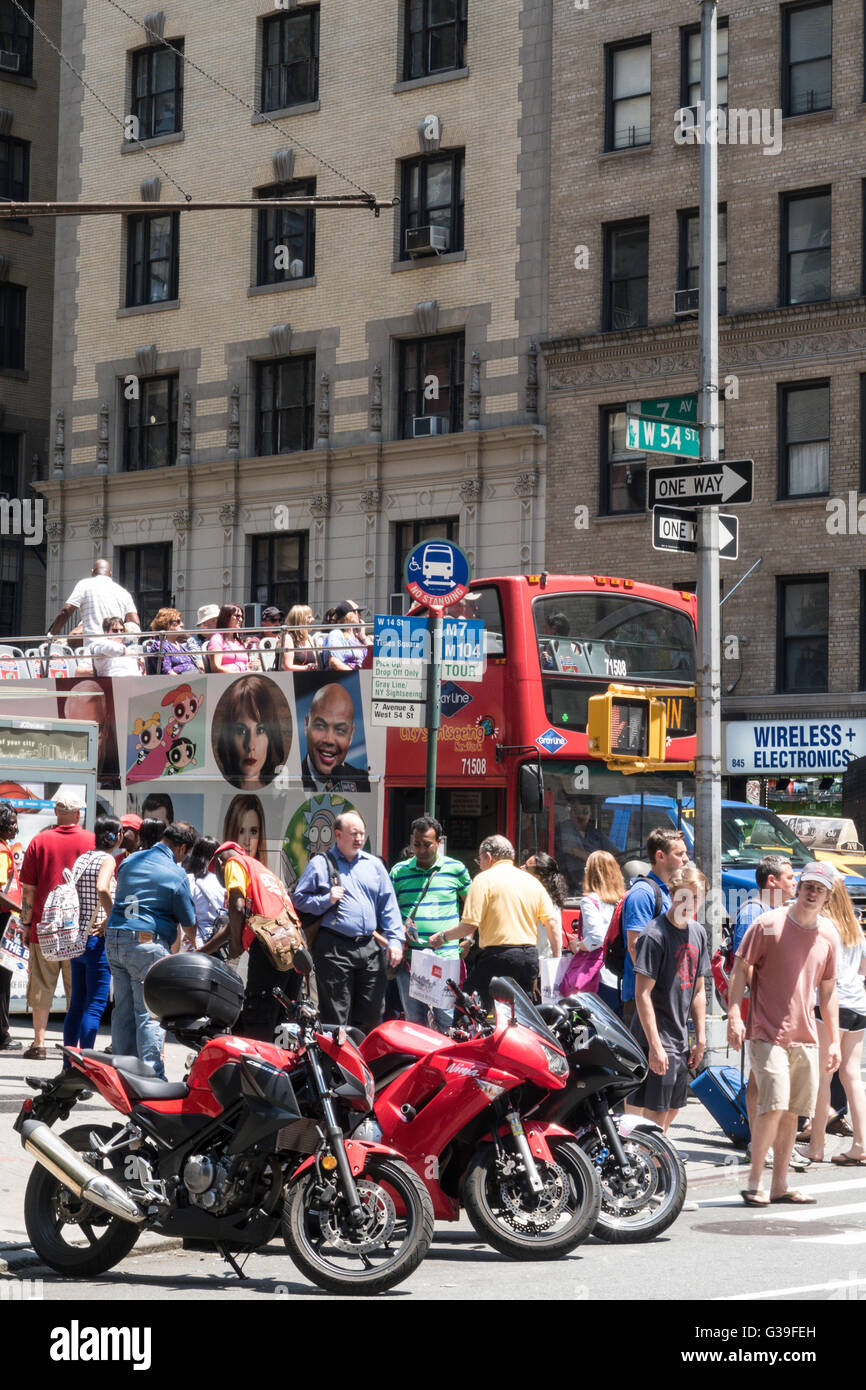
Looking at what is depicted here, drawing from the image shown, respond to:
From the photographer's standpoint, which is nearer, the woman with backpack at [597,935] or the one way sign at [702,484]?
the woman with backpack at [597,935]

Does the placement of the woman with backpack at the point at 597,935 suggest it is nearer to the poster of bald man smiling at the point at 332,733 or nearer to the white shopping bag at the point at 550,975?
the white shopping bag at the point at 550,975

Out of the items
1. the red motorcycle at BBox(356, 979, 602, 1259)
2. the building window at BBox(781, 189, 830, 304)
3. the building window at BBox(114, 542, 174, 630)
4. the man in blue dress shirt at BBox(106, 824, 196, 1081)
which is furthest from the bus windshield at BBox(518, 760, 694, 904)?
the building window at BBox(114, 542, 174, 630)

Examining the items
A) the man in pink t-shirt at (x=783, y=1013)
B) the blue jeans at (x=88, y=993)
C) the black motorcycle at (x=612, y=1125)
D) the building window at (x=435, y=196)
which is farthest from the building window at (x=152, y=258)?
the black motorcycle at (x=612, y=1125)

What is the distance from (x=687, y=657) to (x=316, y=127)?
2148cm

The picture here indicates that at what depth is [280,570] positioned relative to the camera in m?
37.0

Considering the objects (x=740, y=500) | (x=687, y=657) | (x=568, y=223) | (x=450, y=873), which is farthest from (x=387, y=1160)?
(x=568, y=223)

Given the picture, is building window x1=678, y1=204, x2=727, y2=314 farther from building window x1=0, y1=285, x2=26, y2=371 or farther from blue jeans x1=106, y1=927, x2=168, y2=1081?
blue jeans x1=106, y1=927, x2=168, y2=1081

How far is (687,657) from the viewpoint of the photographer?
61.6 feet

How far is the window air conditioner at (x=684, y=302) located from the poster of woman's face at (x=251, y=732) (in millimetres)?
15584

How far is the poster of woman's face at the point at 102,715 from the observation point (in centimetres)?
2030

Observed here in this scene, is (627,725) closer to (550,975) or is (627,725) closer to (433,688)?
(433,688)

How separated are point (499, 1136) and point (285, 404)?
29841 millimetres

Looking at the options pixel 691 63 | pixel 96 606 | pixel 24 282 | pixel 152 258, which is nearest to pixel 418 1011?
pixel 96 606

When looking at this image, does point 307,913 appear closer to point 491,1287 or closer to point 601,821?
point 491,1287
